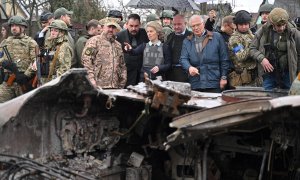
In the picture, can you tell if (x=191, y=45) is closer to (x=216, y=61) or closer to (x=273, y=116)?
(x=216, y=61)

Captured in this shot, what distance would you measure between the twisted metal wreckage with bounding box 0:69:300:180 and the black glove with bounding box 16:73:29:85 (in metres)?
4.72

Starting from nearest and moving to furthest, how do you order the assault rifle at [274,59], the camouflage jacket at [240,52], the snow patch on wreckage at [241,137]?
the snow patch on wreckage at [241,137]
the assault rifle at [274,59]
the camouflage jacket at [240,52]

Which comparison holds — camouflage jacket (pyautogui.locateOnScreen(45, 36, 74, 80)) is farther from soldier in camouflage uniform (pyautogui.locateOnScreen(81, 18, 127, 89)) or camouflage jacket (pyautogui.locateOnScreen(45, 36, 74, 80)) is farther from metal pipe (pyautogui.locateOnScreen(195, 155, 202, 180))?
metal pipe (pyautogui.locateOnScreen(195, 155, 202, 180))

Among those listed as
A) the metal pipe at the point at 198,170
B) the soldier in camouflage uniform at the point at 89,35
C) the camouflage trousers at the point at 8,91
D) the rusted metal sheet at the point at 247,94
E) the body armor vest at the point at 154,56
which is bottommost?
the metal pipe at the point at 198,170

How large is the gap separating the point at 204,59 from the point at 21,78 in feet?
11.1

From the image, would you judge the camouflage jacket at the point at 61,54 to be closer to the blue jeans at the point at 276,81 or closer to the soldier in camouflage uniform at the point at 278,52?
the soldier in camouflage uniform at the point at 278,52

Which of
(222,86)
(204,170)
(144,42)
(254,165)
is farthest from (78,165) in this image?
(144,42)

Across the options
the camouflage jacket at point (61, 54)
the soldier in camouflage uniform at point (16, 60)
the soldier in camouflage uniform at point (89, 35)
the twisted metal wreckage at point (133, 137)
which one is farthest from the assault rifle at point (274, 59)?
the soldier in camouflage uniform at point (16, 60)

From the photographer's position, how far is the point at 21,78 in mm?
9867

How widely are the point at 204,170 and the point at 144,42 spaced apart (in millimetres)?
4523

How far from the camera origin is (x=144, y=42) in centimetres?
923

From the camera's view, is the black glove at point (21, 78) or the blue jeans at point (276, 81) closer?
the blue jeans at point (276, 81)

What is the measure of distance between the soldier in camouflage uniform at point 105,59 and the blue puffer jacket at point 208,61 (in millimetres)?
991

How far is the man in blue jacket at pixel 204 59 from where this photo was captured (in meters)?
8.23
